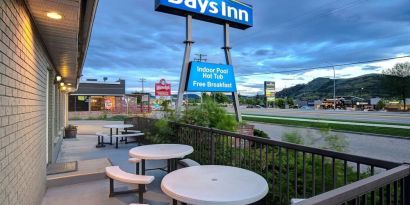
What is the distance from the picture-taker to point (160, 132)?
273 inches

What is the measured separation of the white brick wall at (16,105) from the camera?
221 centimetres

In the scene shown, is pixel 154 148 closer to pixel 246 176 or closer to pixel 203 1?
pixel 246 176

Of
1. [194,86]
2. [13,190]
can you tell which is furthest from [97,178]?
[194,86]

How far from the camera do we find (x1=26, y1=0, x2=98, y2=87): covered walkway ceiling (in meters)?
2.96

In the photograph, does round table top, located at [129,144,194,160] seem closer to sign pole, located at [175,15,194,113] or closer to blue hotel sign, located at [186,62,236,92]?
sign pole, located at [175,15,194,113]

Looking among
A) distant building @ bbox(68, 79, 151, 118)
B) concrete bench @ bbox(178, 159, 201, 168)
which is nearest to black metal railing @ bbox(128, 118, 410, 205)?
concrete bench @ bbox(178, 159, 201, 168)

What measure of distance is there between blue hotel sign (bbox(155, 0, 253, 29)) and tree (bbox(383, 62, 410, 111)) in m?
61.0

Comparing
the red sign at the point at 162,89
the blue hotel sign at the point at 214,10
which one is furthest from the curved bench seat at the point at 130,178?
the red sign at the point at 162,89

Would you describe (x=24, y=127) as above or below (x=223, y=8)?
below

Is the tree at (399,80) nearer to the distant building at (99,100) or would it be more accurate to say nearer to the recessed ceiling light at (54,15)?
the distant building at (99,100)

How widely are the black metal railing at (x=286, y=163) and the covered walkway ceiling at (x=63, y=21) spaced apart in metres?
2.50

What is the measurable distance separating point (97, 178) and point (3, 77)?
153 inches

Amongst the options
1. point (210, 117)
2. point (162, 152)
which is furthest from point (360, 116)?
point (162, 152)

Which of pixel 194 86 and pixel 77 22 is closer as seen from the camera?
pixel 77 22
